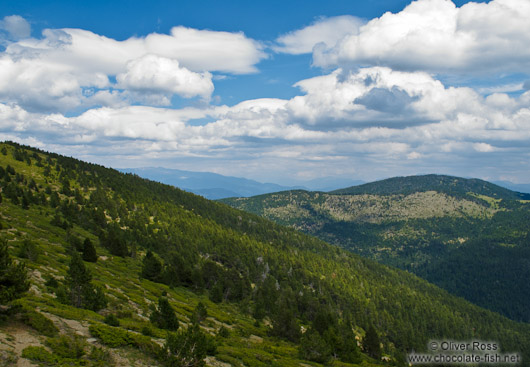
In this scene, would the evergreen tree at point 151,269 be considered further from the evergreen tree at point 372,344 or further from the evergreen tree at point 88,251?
the evergreen tree at point 372,344

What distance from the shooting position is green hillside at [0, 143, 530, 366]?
2517cm

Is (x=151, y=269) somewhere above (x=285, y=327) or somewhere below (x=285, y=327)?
above

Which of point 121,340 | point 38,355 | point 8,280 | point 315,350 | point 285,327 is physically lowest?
point 285,327

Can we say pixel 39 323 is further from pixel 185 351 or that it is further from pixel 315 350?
pixel 315 350

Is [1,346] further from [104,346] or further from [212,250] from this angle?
[212,250]

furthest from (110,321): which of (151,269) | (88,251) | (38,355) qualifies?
(151,269)

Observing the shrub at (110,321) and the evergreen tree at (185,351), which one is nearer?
the evergreen tree at (185,351)

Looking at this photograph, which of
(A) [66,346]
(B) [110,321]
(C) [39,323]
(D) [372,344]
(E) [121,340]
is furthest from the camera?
(D) [372,344]

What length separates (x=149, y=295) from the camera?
198ft

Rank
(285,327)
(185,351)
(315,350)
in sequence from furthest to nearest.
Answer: (285,327), (315,350), (185,351)

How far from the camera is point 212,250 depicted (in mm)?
156250

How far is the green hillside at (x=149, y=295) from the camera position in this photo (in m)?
25.2

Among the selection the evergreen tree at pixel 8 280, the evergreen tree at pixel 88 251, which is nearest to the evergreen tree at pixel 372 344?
the evergreen tree at pixel 88 251

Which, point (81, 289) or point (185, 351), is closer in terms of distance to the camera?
point (185, 351)
